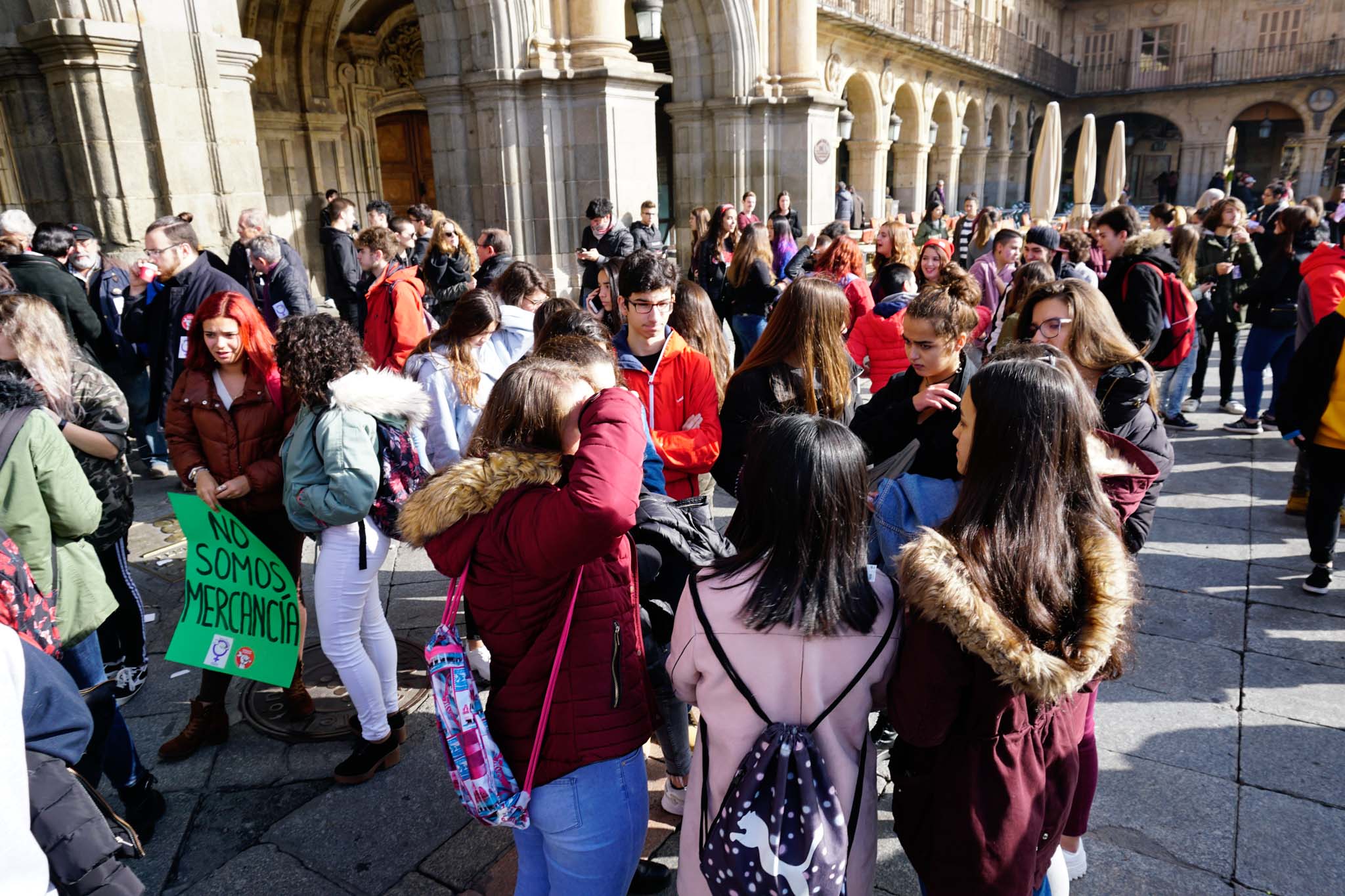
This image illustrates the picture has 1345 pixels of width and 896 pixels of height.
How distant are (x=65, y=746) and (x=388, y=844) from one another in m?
1.37

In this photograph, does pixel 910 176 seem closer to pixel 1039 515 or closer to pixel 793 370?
pixel 793 370

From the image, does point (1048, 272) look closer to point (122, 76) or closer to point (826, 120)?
point (122, 76)

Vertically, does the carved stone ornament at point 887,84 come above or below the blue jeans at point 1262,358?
above

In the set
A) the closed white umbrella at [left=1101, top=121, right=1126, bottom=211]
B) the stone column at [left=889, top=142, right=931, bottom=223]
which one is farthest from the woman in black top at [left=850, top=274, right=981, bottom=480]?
the stone column at [left=889, top=142, right=931, bottom=223]

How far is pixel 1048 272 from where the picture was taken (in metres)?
4.51

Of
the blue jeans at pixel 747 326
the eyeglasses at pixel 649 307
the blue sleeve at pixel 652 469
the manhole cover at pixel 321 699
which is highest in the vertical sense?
the eyeglasses at pixel 649 307

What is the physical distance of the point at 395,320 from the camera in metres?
5.15

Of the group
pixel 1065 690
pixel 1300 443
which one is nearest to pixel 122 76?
pixel 1065 690

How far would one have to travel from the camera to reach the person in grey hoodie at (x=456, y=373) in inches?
152

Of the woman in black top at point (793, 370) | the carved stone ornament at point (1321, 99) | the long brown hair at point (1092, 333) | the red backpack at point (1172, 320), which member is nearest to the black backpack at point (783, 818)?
the woman in black top at point (793, 370)

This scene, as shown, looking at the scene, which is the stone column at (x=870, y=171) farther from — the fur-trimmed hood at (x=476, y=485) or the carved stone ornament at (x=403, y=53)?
the fur-trimmed hood at (x=476, y=485)

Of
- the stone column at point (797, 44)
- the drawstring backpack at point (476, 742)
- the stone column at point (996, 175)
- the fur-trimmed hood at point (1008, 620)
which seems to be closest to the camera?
the fur-trimmed hood at point (1008, 620)

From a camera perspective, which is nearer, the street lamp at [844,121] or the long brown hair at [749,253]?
the long brown hair at [749,253]

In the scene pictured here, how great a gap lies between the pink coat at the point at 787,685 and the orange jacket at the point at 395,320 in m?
3.79
